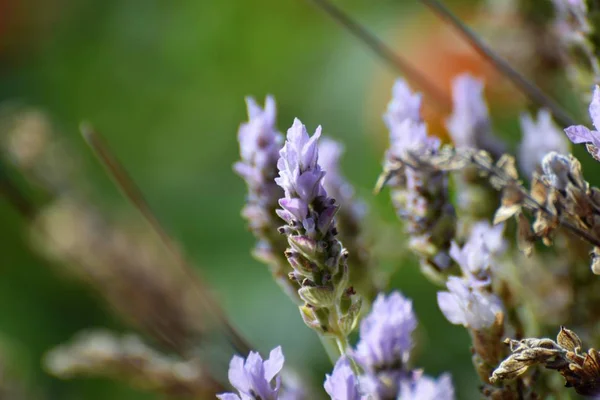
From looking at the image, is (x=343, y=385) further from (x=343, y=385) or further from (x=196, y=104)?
(x=196, y=104)

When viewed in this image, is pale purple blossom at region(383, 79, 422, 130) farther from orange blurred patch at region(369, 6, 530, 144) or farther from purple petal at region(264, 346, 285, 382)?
orange blurred patch at region(369, 6, 530, 144)

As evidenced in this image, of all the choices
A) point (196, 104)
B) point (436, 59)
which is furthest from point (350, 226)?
point (196, 104)

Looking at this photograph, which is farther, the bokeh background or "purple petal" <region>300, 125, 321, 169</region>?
the bokeh background

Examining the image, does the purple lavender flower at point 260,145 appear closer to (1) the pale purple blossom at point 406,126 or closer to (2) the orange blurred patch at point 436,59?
(1) the pale purple blossom at point 406,126

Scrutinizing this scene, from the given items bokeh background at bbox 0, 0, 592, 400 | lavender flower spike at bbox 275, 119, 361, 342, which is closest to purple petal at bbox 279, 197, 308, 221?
A: lavender flower spike at bbox 275, 119, 361, 342

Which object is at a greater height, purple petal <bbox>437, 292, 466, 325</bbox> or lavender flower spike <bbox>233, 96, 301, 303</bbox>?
lavender flower spike <bbox>233, 96, 301, 303</bbox>

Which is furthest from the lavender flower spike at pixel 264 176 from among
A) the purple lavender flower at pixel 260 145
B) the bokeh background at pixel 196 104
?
the bokeh background at pixel 196 104

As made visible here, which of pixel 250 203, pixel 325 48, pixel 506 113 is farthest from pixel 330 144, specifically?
pixel 325 48
